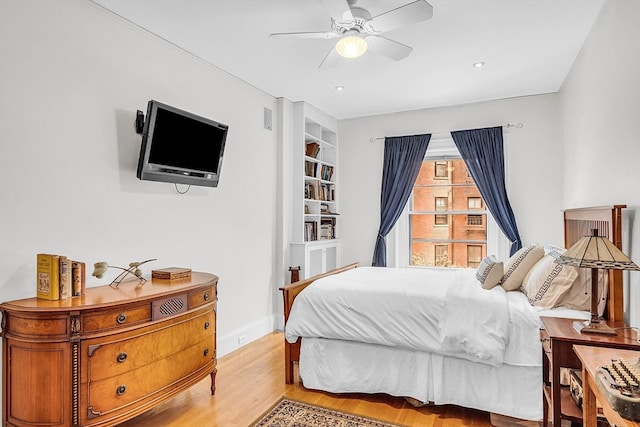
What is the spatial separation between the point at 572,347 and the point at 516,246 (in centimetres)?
279

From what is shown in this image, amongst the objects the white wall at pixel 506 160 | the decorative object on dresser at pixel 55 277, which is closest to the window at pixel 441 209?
the white wall at pixel 506 160

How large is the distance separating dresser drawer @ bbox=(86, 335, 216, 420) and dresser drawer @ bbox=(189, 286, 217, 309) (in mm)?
267

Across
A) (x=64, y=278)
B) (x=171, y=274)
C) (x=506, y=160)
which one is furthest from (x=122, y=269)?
(x=506, y=160)

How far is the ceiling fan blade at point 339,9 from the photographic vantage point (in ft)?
7.29

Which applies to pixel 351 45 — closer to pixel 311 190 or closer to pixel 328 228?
pixel 311 190

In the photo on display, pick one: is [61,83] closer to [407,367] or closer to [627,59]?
[407,367]

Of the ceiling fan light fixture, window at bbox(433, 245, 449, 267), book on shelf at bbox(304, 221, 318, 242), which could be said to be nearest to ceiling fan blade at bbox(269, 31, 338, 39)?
the ceiling fan light fixture

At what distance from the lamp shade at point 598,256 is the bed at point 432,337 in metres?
0.44

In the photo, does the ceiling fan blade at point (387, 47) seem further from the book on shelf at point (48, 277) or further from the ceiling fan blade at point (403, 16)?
A: the book on shelf at point (48, 277)

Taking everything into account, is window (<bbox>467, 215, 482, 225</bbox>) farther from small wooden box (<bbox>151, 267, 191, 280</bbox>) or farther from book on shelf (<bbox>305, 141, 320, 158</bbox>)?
small wooden box (<bbox>151, 267, 191, 280</bbox>)

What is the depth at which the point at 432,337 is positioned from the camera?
2564mm

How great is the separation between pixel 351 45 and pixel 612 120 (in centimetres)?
164

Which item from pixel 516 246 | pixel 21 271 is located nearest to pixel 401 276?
pixel 516 246

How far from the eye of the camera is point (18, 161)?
213cm
